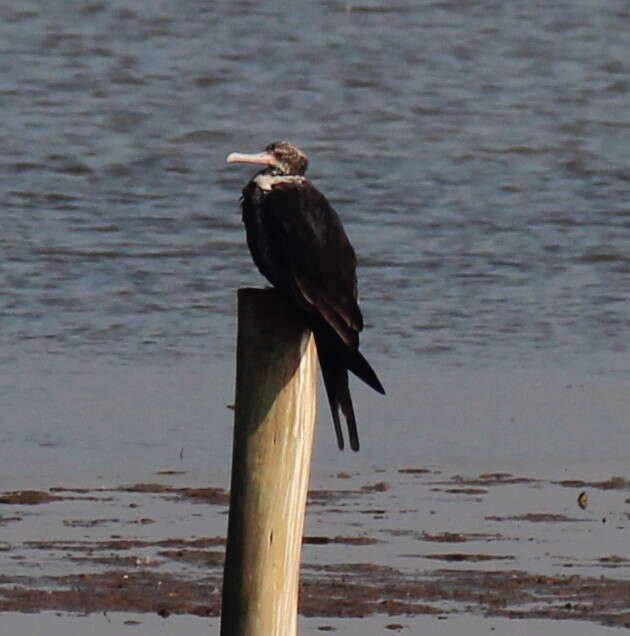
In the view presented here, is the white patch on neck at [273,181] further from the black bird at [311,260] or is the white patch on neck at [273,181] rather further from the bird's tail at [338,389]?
the bird's tail at [338,389]

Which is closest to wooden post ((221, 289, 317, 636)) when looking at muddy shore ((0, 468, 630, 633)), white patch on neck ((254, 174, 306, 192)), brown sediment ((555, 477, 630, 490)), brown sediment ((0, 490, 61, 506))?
white patch on neck ((254, 174, 306, 192))

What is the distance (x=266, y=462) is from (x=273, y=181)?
1.30m

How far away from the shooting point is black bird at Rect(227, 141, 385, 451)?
509cm

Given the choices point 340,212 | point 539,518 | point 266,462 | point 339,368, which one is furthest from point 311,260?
point 340,212

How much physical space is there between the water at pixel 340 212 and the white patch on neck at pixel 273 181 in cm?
195

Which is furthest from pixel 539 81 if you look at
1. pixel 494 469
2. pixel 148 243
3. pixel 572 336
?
pixel 494 469

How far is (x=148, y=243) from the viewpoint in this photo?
11555 millimetres

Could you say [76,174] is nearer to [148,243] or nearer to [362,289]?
[148,243]

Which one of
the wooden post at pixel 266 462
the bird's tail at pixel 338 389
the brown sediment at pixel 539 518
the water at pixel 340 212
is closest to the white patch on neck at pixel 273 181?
the bird's tail at pixel 338 389

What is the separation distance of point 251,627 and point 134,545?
186 centimetres

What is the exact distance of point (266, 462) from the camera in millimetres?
4734

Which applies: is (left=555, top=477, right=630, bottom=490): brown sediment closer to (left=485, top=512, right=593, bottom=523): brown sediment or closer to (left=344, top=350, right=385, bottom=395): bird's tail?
(left=485, top=512, right=593, bottom=523): brown sediment

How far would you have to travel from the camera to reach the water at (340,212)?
27.0 feet

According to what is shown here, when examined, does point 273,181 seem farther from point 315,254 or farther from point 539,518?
point 539,518
